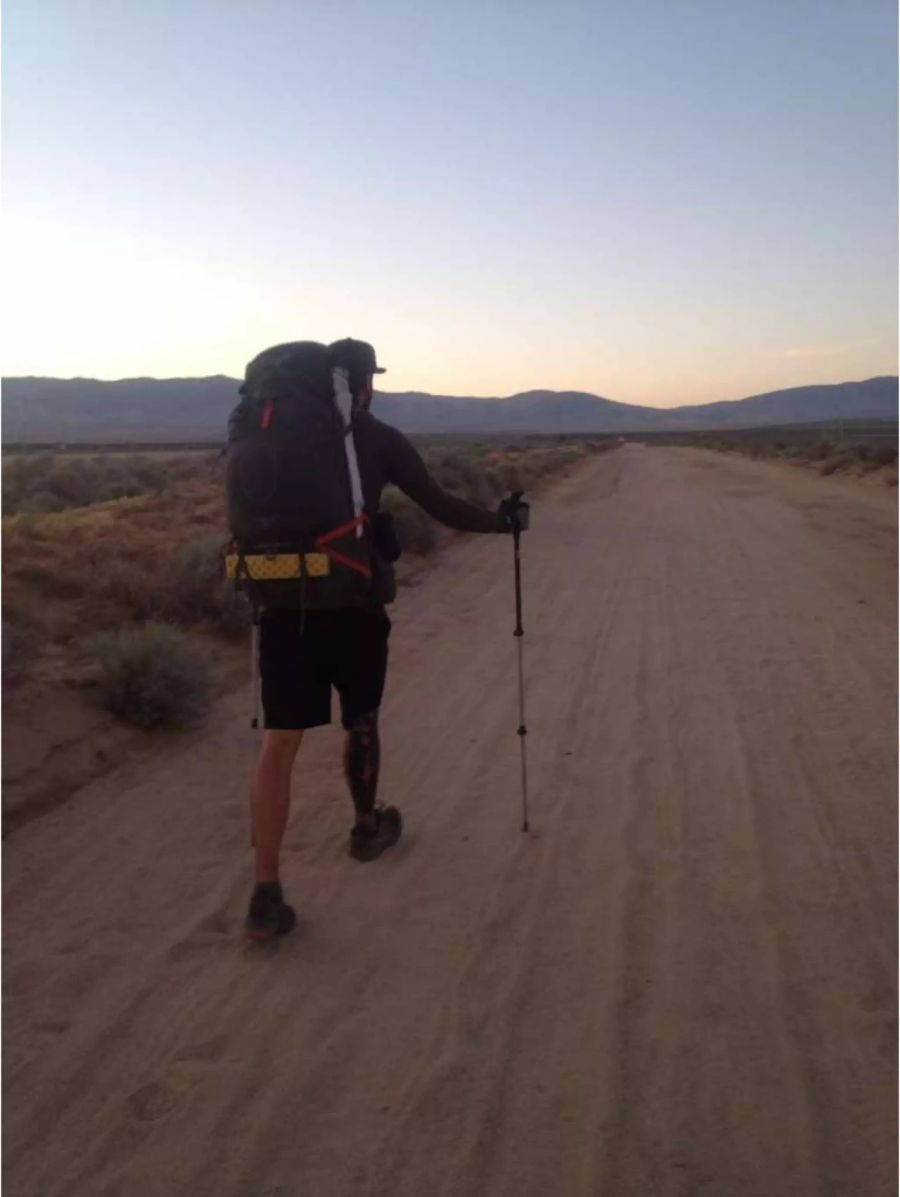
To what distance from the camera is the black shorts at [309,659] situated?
438cm

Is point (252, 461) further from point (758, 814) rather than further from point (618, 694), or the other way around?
point (618, 694)

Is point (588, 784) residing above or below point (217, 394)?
below

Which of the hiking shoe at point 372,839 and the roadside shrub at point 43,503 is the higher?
the roadside shrub at point 43,503

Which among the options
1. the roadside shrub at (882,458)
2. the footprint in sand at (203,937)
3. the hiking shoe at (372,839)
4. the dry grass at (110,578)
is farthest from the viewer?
the roadside shrub at (882,458)

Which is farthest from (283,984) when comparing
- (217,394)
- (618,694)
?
(217,394)

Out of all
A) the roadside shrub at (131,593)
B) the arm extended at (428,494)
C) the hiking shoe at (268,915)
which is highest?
the arm extended at (428,494)

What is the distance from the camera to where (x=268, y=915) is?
4.29m

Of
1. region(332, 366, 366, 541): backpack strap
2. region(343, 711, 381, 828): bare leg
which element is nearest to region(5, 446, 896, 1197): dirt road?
region(343, 711, 381, 828): bare leg

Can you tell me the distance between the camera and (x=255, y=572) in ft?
13.9

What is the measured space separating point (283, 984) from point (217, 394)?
17664 cm

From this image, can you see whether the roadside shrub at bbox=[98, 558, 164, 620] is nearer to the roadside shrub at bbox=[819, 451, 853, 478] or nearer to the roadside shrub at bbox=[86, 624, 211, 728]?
the roadside shrub at bbox=[86, 624, 211, 728]

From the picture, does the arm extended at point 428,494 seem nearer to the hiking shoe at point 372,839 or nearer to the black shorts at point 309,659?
the black shorts at point 309,659

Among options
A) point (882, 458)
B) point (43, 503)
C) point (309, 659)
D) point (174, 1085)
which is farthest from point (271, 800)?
point (882, 458)

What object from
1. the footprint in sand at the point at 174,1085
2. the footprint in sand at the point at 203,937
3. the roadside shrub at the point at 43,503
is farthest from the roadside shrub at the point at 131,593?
the roadside shrub at the point at 43,503
